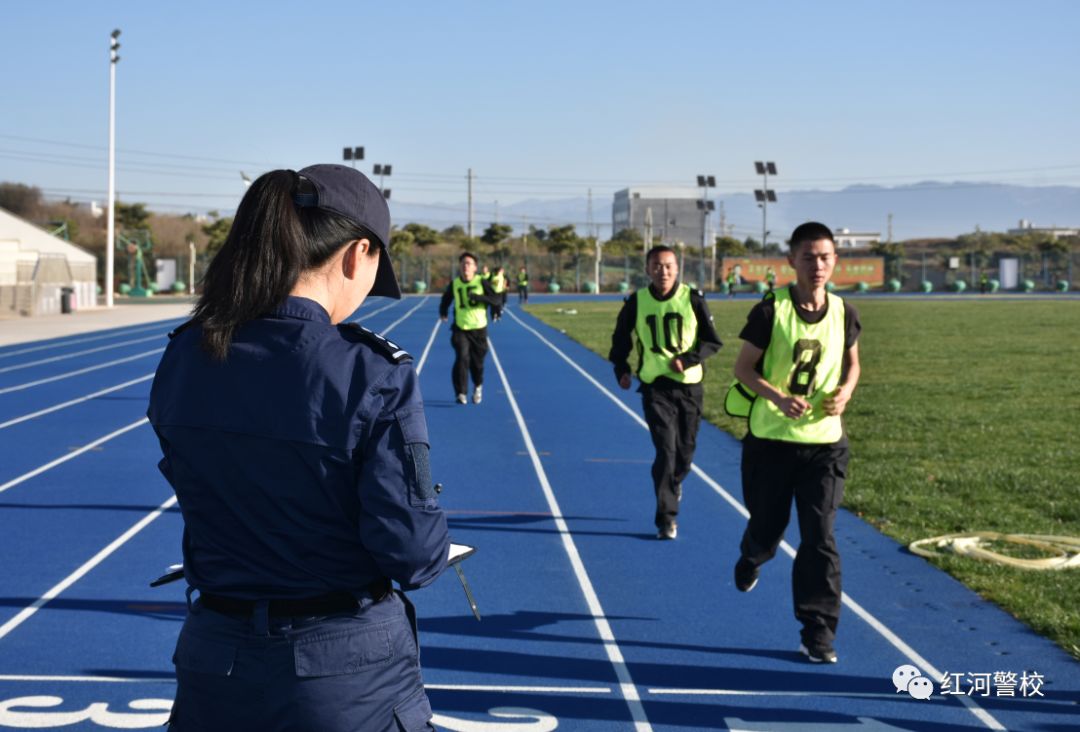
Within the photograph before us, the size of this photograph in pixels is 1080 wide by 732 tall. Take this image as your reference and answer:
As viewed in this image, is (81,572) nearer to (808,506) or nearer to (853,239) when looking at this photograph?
(808,506)

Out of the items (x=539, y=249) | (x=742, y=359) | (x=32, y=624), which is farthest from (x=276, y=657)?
(x=539, y=249)

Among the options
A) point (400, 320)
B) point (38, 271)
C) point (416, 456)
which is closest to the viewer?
point (416, 456)

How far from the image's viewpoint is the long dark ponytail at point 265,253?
7.97 feet

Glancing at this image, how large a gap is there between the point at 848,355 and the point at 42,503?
21.8 ft

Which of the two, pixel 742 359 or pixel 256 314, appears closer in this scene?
pixel 256 314

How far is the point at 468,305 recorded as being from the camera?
1748 centimetres

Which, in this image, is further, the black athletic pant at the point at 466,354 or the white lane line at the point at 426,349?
the white lane line at the point at 426,349

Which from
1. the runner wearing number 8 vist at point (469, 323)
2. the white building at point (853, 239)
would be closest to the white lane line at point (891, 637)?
the runner wearing number 8 vist at point (469, 323)

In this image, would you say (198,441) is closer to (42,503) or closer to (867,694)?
(867,694)

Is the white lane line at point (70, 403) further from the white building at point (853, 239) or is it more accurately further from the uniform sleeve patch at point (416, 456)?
the white building at point (853, 239)

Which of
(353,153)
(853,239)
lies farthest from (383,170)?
(853,239)

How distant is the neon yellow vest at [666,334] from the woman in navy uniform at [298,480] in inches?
264

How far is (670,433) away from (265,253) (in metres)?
6.79

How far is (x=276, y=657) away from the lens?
239 cm
